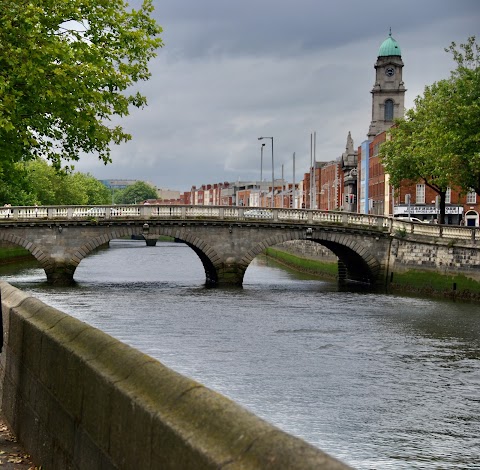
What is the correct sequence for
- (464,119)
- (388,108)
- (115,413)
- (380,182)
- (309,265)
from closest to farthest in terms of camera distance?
1. (115,413)
2. (464,119)
3. (309,265)
4. (380,182)
5. (388,108)

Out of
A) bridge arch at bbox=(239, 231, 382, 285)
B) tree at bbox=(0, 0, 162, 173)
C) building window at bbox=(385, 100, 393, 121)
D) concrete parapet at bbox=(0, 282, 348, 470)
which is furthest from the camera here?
building window at bbox=(385, 100, 393, 121)

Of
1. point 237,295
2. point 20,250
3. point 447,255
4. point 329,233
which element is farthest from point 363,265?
point 20,250

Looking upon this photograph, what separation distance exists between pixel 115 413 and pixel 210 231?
50481 millimetres

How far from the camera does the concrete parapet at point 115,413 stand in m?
4.11

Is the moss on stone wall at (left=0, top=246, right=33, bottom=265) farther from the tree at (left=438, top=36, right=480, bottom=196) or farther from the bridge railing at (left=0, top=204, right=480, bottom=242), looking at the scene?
the tree at (left=438, top=36, right=480, bottom=196)

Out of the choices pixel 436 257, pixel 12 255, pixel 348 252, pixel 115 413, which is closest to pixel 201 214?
pixel 348 252

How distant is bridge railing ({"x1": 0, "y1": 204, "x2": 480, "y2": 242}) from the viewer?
54.8 metres

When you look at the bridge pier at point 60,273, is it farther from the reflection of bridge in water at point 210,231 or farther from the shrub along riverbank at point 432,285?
the shrub along riverbank at point 432,285

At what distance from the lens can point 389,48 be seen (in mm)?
120375

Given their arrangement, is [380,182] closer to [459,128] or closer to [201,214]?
[201,214]

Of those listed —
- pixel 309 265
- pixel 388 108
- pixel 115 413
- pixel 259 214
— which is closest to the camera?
pixel 115 413

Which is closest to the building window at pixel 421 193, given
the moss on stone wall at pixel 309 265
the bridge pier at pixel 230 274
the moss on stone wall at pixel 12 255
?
the moss on stone wall at pixel 309 265

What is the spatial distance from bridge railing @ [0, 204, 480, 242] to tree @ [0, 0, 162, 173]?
34.2m

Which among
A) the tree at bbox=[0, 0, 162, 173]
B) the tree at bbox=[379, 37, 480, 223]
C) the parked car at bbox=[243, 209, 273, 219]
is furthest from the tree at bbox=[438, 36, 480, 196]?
the tree at bbox=[0, 0, 162, 173]
